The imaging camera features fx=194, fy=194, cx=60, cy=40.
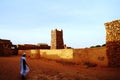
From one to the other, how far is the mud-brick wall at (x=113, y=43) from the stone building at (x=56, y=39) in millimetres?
14161

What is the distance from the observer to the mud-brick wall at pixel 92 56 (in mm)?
14101

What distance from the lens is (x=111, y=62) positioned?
13.4 meters

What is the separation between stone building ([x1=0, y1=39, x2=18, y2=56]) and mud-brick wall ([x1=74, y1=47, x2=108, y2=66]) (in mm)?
10658

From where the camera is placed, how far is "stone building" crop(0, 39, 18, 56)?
23344 millimetres

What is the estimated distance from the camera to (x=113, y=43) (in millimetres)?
13453

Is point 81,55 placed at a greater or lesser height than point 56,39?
lesser

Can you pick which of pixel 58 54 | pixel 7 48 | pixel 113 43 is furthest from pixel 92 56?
pixel 7 48

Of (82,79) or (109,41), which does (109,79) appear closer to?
(82,79)

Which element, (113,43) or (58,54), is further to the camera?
(58,54)

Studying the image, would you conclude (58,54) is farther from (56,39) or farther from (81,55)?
(56,39)

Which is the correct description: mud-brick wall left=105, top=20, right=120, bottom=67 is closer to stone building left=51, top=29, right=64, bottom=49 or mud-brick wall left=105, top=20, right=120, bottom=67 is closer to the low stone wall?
the low stone wall

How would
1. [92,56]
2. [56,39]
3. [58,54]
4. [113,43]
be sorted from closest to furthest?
1. [113,43]
2. [92,56]
3. [58,54]
4. [56,39]

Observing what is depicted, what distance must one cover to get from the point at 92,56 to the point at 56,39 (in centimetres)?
1288

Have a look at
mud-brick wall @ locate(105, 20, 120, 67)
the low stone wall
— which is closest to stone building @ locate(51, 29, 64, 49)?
the low stone wall
